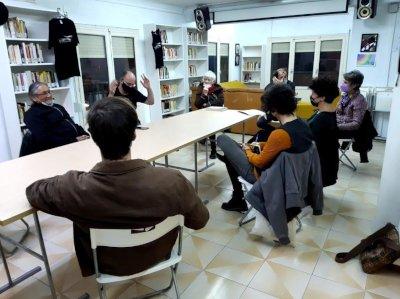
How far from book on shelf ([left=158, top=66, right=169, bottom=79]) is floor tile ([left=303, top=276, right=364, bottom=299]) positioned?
16.4ft

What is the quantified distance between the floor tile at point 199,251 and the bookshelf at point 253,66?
25.7ft

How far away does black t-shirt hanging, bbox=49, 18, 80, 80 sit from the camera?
13.2 ft

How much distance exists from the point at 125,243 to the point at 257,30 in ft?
30.5

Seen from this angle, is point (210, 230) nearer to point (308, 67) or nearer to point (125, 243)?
point (125, 243)

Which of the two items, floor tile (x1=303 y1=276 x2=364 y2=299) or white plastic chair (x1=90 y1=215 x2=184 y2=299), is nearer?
white plastic chair (x1=90 y1=215 x2=184 y2=299)

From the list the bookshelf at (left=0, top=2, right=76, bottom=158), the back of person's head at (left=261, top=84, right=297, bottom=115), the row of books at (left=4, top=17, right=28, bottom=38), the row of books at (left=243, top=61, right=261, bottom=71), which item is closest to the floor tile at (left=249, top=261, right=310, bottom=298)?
the back of person's head at (left=261, top=84, right=297, bottom=115)

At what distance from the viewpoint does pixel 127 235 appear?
1268mm

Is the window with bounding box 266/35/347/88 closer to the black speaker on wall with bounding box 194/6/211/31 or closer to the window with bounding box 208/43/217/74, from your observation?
the window with bounding box 208/43/217/74

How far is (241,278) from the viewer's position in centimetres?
211

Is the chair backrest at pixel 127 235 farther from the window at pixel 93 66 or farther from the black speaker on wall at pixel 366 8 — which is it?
the black speaker on wall at pixel 366 8

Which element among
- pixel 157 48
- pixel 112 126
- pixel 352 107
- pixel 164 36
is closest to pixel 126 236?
pixel 112 126

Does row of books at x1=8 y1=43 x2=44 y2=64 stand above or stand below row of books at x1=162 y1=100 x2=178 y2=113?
above

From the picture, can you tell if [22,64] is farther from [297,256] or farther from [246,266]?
[297,256]

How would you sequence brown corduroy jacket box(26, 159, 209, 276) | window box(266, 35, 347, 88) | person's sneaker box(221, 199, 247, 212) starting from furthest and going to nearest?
1. window box(266, 35, 347, 88)
2. person's sneaker box(221, 199, 247, 212)
3. brown corduroy jacket box(26, 159, 209, 276)
